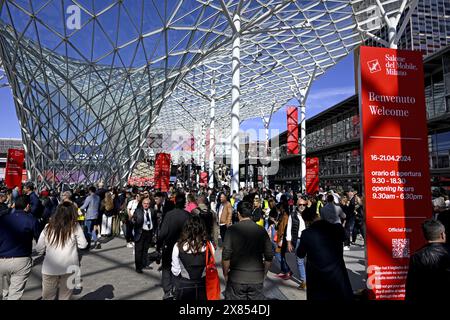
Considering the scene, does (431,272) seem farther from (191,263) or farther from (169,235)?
(169,235)

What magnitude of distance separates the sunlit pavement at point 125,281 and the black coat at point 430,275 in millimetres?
2998

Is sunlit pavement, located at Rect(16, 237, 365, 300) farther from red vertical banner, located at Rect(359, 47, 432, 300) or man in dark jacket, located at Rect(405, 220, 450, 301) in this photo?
man in dark jacket, located at Rect(405, 220, 450, 301)

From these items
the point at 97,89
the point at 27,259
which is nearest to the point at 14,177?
the point at 97,89

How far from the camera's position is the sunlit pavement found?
18.4 feet

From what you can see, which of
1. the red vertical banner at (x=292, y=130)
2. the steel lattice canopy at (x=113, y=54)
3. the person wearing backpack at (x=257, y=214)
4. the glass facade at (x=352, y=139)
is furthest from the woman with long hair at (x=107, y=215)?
the glass facade at (x=352, y=139)

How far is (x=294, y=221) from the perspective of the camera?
6648mm

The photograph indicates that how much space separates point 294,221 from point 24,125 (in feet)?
72.3

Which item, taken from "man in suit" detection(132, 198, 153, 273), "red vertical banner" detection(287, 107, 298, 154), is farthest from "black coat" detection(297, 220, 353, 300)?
"red vertical banner" detection(287, 107, 298, 154)

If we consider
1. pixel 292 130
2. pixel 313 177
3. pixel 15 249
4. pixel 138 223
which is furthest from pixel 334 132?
pixel 15 249

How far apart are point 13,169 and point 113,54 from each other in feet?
30.8

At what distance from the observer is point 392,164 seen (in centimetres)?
484

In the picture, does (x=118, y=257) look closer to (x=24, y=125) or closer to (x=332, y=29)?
(x=24, y=125)

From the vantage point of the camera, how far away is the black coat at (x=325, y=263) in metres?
3.49

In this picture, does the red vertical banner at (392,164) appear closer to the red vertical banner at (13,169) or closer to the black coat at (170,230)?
the black coat at (170,230)
